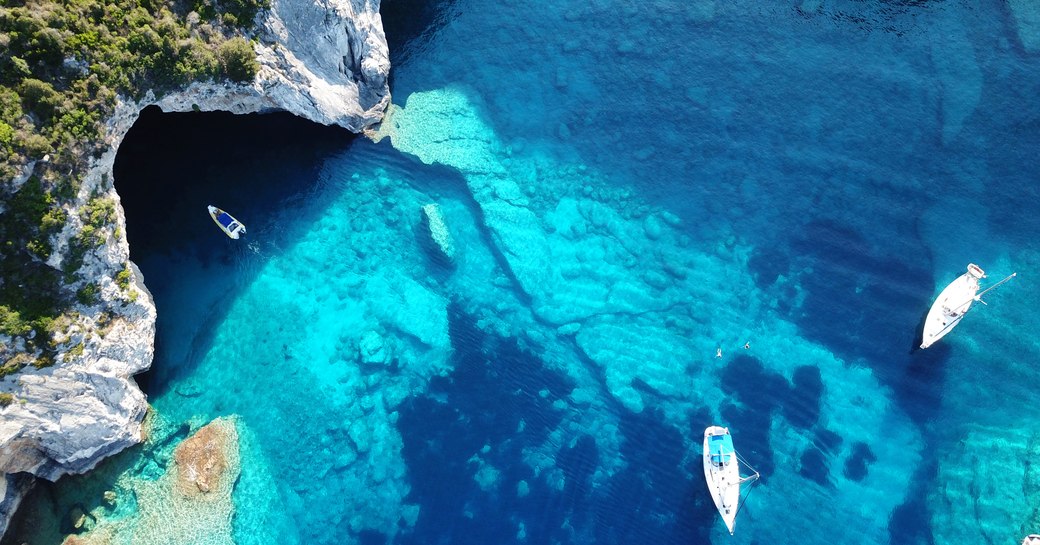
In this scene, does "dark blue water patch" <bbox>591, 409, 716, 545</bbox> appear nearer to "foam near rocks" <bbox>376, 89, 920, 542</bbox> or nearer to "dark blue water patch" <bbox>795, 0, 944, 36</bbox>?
"foam near rocks" <bbox>376, 89, 920, 542</bbox>

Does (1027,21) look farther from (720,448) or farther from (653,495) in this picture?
(653,495)

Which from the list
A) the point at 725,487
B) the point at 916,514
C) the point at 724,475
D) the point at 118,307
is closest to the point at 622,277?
the point at 724,475

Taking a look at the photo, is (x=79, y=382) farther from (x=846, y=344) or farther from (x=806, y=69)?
(x=806, y=69)

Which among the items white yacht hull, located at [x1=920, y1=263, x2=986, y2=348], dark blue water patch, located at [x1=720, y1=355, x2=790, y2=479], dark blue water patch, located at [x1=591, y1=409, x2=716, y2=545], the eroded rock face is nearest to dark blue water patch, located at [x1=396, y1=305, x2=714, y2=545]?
dark blue water patch, located at [x1=591, y1=409, x2=716, y2=545]

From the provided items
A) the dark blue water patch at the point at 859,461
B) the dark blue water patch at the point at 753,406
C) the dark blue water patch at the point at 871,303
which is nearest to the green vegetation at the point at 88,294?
the dark blue water patch at the point at 753,406

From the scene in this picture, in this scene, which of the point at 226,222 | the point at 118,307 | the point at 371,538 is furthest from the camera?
the point at 226,222

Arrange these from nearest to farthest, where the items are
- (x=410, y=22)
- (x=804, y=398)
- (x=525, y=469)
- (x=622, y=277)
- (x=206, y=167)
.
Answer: (x=525, y=469), (x=804, y=398), (x=622, y=277), (x=206, y=167), (x=410, y=22)

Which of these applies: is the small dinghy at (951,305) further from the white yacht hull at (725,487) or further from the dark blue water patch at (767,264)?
the white yacht hull at (725,487)
